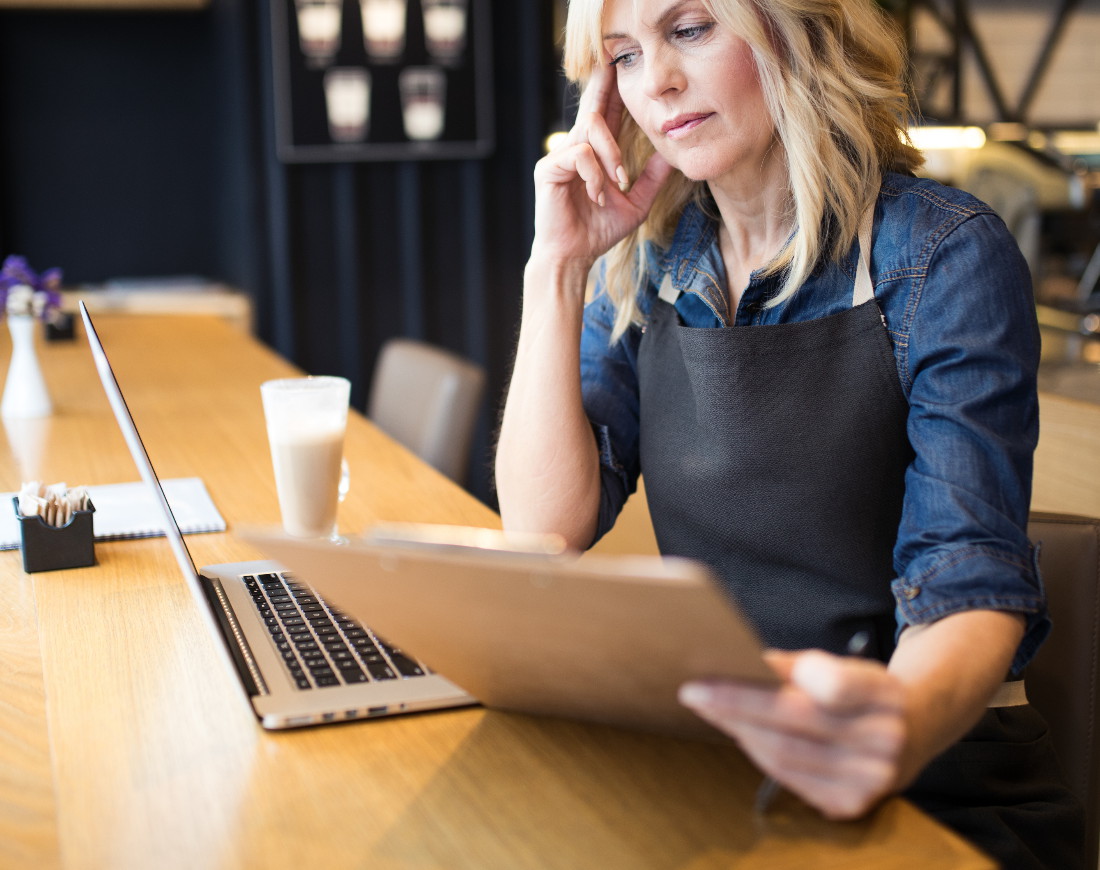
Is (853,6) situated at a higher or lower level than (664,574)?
higher

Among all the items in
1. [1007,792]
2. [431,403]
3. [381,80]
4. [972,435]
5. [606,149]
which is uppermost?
[381,80]

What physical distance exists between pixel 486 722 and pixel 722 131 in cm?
69

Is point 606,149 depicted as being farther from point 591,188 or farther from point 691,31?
point 691,31

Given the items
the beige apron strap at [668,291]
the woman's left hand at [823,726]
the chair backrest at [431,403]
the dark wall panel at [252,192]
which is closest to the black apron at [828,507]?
the beige apron strap at [668,291]

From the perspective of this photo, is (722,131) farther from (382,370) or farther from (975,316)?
(382,370)

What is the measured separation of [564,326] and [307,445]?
0.33m

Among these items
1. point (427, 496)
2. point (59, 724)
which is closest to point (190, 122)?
point (427, 496)

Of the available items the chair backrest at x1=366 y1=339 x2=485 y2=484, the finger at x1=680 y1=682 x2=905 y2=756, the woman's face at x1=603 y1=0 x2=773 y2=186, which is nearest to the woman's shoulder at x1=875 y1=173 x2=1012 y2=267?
the woman's face at x1=603 y1=0 x2=773 y2=186

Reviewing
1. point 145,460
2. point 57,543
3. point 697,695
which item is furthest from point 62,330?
point 697,695

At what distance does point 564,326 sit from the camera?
1289mm

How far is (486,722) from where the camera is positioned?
841 millimetres

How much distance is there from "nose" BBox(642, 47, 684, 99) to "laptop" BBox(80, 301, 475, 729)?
62 centimetres

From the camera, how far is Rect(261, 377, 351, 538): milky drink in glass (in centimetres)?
114

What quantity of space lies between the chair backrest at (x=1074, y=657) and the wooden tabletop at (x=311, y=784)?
51 centimetres
